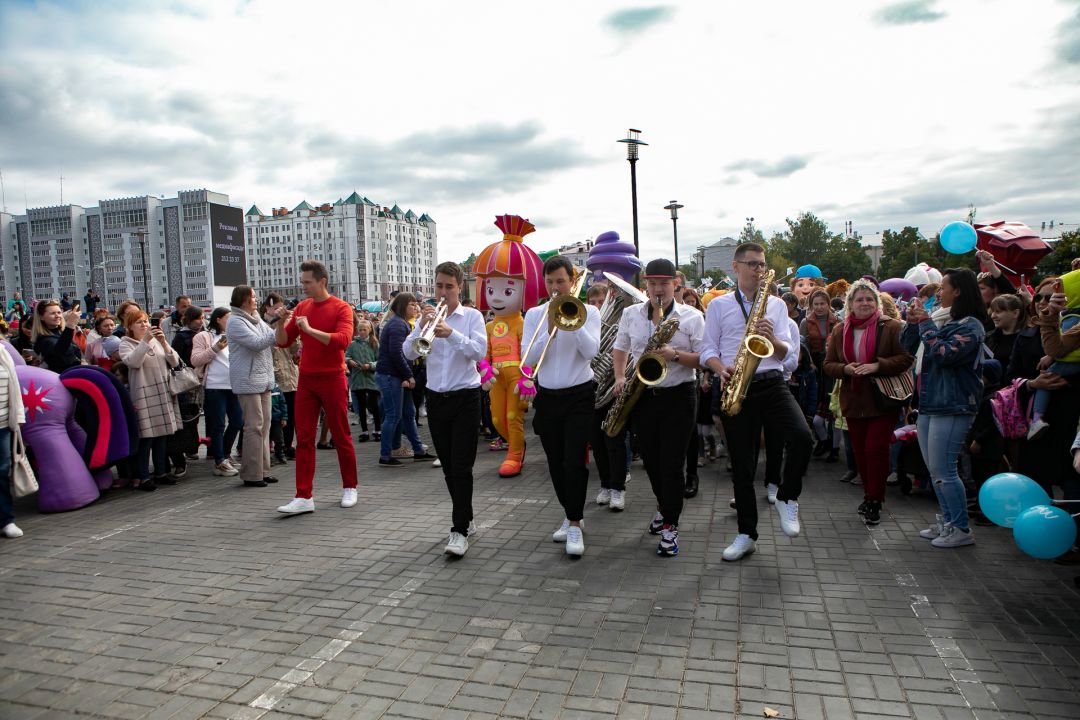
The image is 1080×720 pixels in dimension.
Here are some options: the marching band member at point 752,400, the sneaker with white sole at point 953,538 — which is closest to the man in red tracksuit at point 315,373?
the marching band member at point 752,400

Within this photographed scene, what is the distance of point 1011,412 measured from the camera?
526cm

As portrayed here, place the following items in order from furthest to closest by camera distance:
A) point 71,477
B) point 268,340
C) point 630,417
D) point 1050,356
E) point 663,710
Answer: point 268,340, point 71,477, point 630,417, point 1050,356, point 663,710

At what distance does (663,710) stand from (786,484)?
2.52 m

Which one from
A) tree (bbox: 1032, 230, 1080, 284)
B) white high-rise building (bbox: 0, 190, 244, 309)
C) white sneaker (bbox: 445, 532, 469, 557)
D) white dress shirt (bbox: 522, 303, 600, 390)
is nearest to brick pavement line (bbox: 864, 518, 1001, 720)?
white dress shirt (bbox: 522, 303, 600, 390)

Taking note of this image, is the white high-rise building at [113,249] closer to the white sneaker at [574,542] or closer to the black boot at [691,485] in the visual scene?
the black boot at [691,485]

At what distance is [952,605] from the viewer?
404cm

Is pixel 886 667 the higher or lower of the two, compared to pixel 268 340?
lower

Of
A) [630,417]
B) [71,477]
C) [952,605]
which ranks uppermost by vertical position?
[630,417]

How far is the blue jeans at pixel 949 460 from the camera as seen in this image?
5023 millimetres

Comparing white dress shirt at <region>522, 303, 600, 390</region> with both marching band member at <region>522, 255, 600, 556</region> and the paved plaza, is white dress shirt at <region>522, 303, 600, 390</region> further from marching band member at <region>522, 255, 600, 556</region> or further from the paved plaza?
the paved plaza

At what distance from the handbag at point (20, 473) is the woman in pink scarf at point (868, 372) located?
23.3ft

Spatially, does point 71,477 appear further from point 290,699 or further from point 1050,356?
point 1050,356

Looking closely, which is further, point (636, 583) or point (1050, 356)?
point (1050, 356)

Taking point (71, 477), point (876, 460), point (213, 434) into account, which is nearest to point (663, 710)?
point (876, 460)
